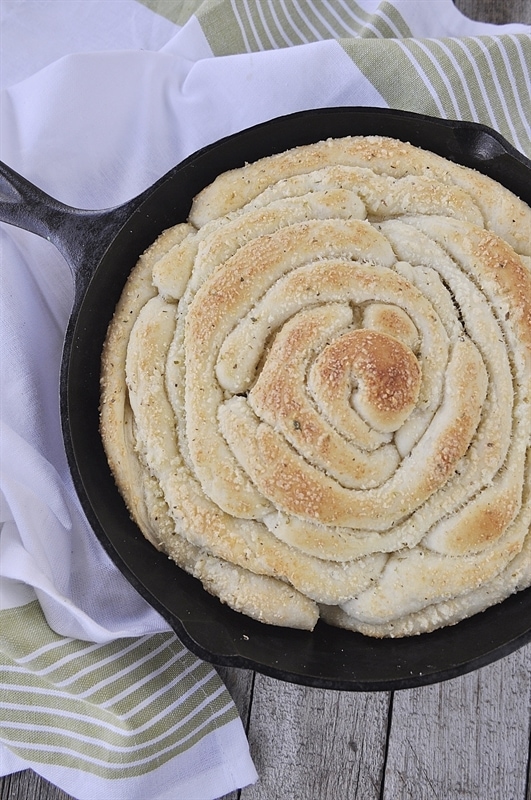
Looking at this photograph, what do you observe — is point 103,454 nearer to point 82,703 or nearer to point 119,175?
point 82,703

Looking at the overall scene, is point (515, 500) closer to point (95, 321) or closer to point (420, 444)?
point (420, 444)

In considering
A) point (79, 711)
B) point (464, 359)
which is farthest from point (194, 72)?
point (79, 711)

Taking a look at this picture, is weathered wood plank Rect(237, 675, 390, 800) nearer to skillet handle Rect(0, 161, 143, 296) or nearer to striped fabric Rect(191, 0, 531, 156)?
skillet handle Rect(0, 161, 143, 296)

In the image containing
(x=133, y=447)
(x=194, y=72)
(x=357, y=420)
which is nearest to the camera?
(x=357, y=420)

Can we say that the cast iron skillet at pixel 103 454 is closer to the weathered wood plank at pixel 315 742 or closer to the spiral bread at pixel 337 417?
the spiral bread at pixel 337 417

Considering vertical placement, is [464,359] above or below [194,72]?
below

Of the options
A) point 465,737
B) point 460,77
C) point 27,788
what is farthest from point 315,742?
point 460,77

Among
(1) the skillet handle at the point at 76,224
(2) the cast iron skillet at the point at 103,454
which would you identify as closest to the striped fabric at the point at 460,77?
(2) the cast iron skillet at the point at 103,454
